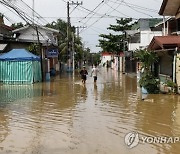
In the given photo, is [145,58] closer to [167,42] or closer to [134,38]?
[167,42]

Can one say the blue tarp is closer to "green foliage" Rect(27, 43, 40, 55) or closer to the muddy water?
"green foliage" Rect(27, 43, 40, 55)

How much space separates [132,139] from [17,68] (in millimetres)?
19577

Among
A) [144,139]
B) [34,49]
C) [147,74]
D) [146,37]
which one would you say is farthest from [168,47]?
[146,37]

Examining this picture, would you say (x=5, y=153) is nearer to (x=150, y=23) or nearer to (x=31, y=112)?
(x=31, y=112)

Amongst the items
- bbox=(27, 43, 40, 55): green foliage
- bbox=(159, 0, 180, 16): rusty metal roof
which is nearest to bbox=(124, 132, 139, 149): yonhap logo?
bbox=(159, 0, 180, 16): rusty metal roof

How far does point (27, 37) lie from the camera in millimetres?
44281

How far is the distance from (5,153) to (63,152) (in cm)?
122

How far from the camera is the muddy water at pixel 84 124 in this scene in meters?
7.55

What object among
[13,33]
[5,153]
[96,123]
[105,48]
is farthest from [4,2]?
[105,48]

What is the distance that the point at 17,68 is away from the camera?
26.8 meters

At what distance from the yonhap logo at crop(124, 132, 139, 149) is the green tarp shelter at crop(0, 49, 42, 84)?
1870 cm

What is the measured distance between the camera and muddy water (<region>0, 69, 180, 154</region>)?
7551 mm

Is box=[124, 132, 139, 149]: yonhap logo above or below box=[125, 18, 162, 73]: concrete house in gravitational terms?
below

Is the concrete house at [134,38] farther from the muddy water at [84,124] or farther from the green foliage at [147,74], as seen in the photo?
the muddy water at [84,124]
